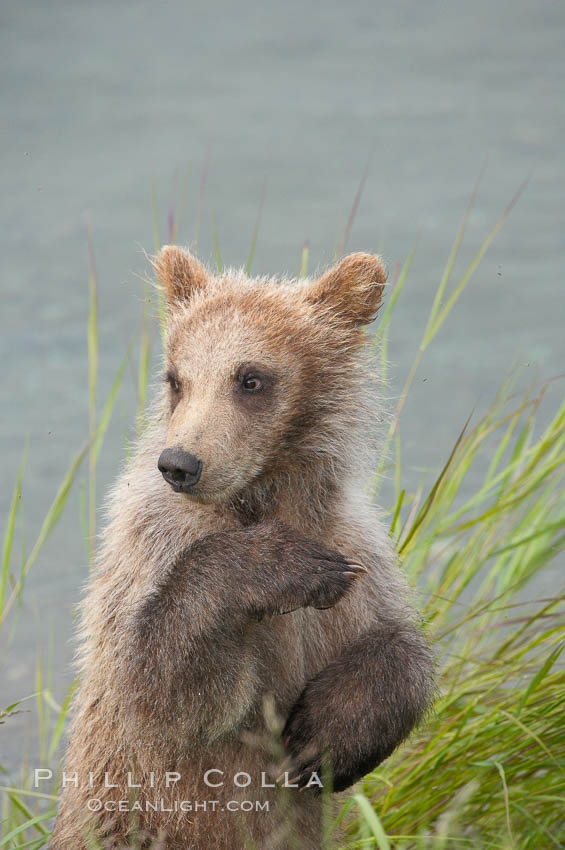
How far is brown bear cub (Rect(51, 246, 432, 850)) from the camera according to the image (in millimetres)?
4207

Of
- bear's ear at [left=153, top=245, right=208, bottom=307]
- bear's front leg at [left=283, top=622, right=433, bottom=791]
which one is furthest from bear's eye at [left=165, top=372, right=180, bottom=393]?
bear's front leg at [left=283, top=622, right=433, bottom=791]

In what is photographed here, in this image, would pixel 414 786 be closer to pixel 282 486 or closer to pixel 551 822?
pixel 551 822

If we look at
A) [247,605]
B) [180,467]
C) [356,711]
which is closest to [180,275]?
[180,467]

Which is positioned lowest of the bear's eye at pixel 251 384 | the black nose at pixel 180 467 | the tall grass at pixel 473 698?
the tall grass at pixel 473 698

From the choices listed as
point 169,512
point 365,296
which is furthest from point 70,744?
point 365,296

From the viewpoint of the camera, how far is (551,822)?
4938 millimetres

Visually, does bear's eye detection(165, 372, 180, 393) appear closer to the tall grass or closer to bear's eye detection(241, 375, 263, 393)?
bear's eye detection(241, 375, 263, 393)

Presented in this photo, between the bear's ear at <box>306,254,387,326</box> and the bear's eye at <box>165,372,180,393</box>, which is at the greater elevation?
the bear's ear at <box>306,254,387,326</box>

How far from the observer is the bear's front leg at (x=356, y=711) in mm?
4523

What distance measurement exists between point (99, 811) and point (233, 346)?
1852 millimetres

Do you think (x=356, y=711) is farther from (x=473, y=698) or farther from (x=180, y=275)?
(x=180, y=275)

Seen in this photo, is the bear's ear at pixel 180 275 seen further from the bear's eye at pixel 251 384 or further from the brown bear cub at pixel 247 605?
the bear's eye at pixel 251 384

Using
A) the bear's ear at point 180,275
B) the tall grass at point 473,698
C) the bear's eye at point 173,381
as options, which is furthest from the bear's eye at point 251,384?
the tall grass at point 473,698

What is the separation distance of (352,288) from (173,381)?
2.64 feet
